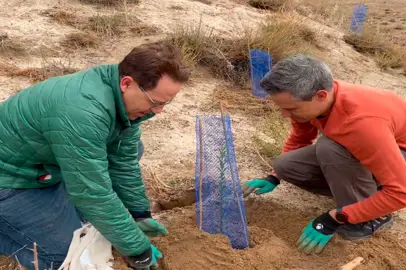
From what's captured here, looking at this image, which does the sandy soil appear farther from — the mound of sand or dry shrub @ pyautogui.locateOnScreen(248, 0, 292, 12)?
dry shrub @ pyautogui.locateOnScreen(248, 0, 292, 12)

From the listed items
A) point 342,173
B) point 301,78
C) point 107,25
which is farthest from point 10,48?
point 342,173

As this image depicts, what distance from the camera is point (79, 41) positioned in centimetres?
509

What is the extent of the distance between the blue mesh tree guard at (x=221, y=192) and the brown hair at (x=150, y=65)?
2.31 feet

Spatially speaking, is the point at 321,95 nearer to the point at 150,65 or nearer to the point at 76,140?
the point at 150,65

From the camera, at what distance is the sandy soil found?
98.2 inches

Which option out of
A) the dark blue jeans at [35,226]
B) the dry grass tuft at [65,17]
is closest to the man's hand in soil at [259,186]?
the dark blue jeans at [35,226]

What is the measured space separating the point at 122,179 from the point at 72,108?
0.73m

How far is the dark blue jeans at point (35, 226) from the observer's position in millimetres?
2225

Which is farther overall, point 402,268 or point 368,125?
point 402,268

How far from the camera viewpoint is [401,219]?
A: 2.99 metres

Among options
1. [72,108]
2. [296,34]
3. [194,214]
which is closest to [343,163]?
[194,214]

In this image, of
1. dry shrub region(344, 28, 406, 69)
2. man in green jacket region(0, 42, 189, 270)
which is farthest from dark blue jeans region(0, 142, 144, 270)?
dry shrub region(344, 28, 406, 69)

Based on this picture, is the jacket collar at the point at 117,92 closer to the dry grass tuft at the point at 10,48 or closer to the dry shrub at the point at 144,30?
the dry grass tuft at the point at 10,48

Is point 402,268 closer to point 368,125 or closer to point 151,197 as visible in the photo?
point 368,125
